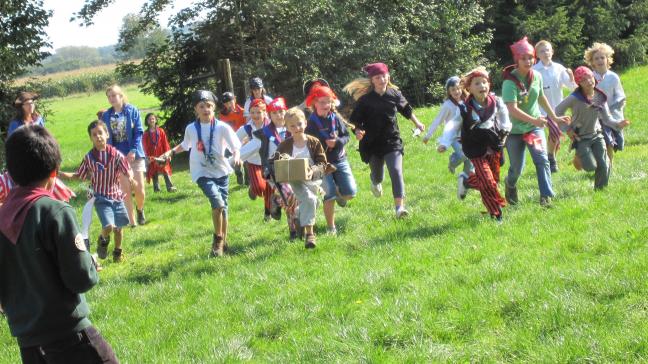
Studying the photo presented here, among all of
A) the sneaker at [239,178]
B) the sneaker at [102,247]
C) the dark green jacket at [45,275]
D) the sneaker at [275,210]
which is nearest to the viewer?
the dark green jacket at [45,275]

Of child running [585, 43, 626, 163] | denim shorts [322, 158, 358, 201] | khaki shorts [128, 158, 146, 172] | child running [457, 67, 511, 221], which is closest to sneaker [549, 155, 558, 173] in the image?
child running [585, 43, 626, 163]

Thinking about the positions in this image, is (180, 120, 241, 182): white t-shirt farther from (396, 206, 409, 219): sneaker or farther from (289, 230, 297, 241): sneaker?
(396, 206, 409, 219): sneaker

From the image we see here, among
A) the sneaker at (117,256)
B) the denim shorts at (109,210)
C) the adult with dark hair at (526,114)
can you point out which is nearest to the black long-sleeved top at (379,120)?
the adult with dark hair at (526,114)

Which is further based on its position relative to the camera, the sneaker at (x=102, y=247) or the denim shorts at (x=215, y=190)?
the sneaker at (x=102, y=247)

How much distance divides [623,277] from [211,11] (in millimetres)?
19766

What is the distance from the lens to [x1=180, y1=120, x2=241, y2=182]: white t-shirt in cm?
914

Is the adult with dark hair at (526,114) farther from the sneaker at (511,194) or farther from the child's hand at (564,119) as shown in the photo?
the sneaker at (511,194)

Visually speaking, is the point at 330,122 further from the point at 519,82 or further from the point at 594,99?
the point at 594,99

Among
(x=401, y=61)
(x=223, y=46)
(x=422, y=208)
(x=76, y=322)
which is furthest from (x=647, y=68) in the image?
(x=76, y=322)

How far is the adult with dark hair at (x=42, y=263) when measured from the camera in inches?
148

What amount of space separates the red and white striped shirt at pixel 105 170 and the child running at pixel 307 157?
6.83 feet

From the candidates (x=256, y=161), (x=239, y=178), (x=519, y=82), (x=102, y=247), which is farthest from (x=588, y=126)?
(x=239, y=178)

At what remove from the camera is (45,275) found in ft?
12.5

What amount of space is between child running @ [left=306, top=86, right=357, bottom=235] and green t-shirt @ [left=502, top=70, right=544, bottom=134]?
200cm
